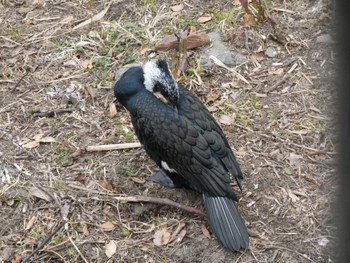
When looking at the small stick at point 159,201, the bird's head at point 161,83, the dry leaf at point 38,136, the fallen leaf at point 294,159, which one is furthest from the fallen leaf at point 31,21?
the fallen leaf at point 294,159

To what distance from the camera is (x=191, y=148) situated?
344cm

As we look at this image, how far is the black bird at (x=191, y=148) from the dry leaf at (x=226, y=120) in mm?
537

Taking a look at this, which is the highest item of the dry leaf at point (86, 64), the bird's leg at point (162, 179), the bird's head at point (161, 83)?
the bird's head at point (161, 83)

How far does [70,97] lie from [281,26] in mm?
1747

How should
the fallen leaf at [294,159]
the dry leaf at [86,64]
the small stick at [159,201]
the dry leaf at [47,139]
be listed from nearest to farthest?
the small stick at [159,201] → the fallen leaf at [294,159] → the dry leaf at [47,139] → the dry leaf at [86,64]

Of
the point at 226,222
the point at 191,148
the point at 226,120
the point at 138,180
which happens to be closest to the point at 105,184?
the point at 138,180

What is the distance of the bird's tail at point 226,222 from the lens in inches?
130

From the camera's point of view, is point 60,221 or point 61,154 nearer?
point 60,221

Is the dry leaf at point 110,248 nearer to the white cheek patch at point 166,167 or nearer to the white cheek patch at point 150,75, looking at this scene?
the white cheek patch at point 166,167

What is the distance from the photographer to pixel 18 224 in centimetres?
357

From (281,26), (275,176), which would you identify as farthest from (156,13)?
(275,176)

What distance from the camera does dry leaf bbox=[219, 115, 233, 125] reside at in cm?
415

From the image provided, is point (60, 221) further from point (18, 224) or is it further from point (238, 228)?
point (238, 228)

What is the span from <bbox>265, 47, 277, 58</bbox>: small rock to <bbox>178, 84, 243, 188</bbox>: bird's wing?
127cm
